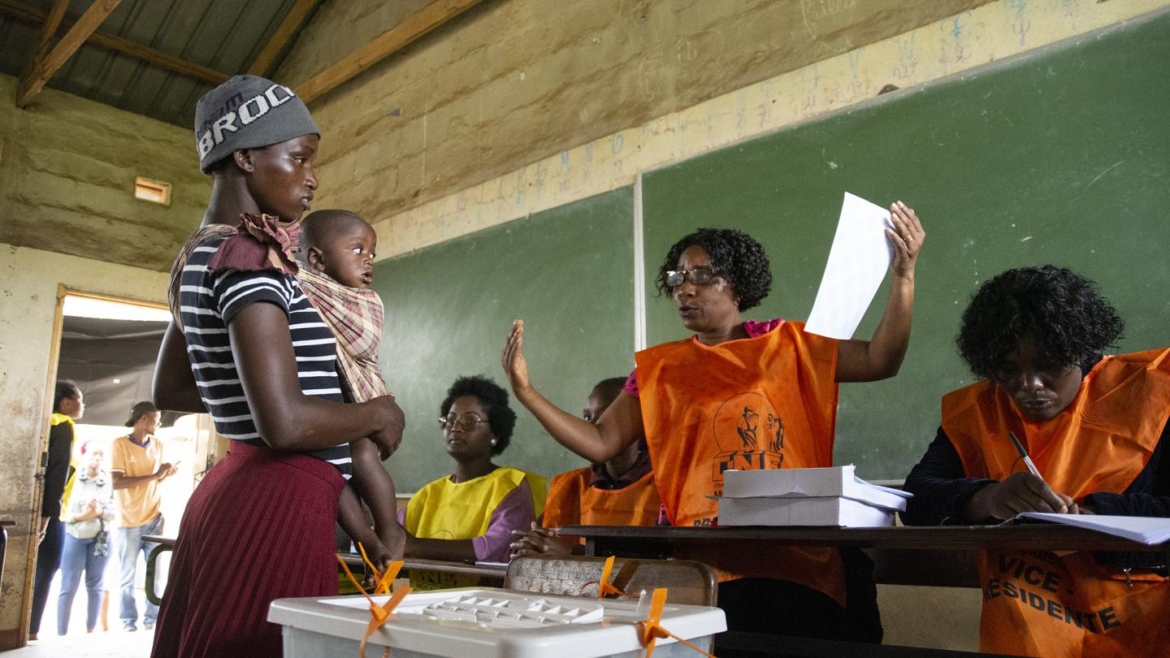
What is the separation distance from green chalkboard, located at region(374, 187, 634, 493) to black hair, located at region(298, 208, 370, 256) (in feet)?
4.61

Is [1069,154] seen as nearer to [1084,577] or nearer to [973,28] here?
[973,28]

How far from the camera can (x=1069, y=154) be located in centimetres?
229

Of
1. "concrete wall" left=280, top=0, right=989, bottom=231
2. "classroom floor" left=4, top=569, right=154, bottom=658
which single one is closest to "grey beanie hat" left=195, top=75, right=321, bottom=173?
"concrete wall" left=280, top=0, right=989, bottom=231

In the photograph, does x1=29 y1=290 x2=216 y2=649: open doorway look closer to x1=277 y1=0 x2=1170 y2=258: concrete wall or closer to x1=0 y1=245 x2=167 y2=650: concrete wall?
x1=0 y1=245 x2=167 y2=650: concrete wall

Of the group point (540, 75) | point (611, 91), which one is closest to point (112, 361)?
point (540, 75)

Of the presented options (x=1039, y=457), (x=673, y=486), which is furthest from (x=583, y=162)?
(x=1039, y=457)

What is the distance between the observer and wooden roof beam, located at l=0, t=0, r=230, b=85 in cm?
515

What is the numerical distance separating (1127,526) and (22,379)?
19.4 ft

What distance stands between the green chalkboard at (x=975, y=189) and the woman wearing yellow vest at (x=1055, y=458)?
0.65 metres

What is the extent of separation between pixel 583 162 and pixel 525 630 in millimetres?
3141

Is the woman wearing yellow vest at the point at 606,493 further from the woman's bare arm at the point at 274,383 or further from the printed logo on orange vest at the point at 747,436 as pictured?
the woman's bare arm at the point at 274,383

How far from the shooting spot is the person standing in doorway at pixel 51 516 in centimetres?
515

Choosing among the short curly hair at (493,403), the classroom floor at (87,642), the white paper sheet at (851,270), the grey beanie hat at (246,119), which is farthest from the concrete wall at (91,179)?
the white paper sheet at (851,270)

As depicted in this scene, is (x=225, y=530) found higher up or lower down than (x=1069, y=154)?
lower down
